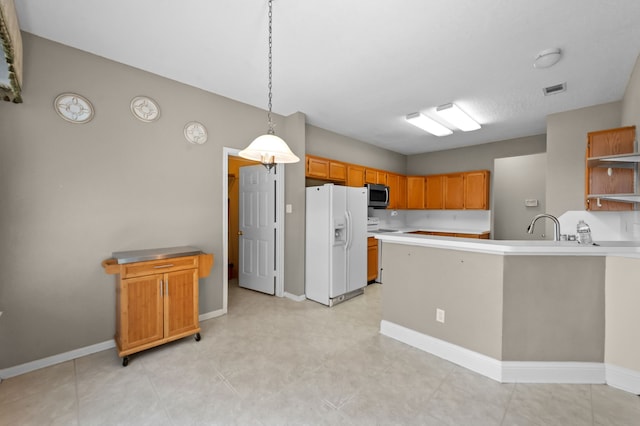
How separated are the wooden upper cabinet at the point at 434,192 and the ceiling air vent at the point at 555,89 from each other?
2.77 m

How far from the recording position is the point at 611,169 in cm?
282

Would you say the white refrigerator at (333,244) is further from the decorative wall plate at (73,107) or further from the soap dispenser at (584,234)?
the decorative wall plate at (73,107)

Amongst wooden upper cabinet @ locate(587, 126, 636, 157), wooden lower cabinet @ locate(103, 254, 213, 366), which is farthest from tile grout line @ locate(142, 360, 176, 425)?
wooden upper cabinet @ locate(587, 126, 636, 157)

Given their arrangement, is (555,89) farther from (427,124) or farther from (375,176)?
(375,176)

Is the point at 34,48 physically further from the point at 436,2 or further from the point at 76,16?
the point at 436,2

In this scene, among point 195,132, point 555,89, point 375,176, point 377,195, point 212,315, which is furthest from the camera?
point 375,176

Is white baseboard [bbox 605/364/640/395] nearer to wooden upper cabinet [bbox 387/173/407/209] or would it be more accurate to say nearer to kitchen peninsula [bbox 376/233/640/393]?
kitchen peninsula [bbox 376/233/640/393]

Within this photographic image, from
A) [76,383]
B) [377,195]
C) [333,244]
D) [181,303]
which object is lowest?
[76,383]

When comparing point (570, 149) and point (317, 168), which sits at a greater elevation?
point (570, 149)

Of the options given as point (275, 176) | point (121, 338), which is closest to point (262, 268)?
point (275, 176)

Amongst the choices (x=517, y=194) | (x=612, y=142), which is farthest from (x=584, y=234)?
(x=517, y=194)

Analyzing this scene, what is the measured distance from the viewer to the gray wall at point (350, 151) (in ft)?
14.6

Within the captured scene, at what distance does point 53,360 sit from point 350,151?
468 cm

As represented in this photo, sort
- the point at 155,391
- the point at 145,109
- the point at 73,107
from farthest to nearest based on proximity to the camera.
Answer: the point at 145,109, the point at 73,107, the point at 155,391
